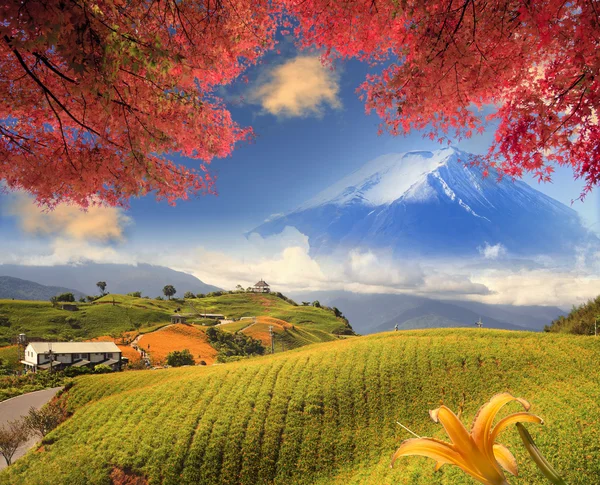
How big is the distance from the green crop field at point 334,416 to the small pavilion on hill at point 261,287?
232 ft

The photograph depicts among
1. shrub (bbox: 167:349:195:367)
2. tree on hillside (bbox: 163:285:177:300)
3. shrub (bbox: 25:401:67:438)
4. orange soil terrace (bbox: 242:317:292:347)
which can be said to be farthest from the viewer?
tree on hillside (bbox: 163:285:177:300)

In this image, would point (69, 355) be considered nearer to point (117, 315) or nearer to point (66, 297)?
point (117, 315)

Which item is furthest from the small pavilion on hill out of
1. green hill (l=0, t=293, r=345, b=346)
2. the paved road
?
the paved road

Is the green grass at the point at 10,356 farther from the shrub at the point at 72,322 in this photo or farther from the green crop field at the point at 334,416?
the green crop field at the point at 334,416

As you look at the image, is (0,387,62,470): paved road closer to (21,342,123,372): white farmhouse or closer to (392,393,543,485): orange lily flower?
(21,342,123,372): white farmhouse

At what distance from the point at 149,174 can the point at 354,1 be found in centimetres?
282


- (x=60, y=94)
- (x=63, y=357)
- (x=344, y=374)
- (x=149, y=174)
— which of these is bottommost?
(x=63, y=357)

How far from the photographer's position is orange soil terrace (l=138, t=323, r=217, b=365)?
3409 centimetres

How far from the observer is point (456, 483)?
16.9 feet

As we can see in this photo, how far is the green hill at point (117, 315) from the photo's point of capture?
43375mm

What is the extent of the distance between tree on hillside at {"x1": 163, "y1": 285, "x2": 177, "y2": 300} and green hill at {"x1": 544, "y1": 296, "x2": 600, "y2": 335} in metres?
65.5

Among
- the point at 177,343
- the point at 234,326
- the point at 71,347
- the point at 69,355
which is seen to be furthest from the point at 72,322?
the point at 234,326

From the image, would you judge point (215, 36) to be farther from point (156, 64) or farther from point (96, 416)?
point (96, 416)

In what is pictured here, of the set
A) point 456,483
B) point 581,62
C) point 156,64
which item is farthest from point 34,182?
point 456,483
